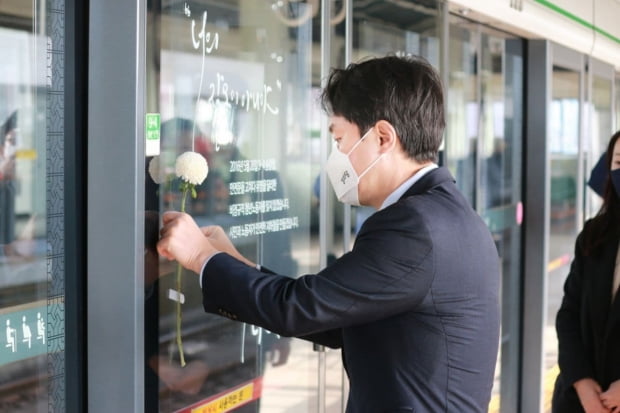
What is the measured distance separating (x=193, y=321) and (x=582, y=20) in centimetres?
329

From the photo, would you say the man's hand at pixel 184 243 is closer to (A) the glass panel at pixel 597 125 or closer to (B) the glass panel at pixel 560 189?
(B) the glass panel at pixel 560 189

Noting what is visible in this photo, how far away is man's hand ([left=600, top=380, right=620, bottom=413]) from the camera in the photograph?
8.61 ft

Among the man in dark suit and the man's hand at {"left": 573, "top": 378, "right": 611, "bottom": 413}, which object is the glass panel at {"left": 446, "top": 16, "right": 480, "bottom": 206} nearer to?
the man's hand at {"left": 573, "top": 378, "right": 611, "bottom": 413}

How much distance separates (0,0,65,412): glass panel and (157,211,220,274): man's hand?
8.5 inches

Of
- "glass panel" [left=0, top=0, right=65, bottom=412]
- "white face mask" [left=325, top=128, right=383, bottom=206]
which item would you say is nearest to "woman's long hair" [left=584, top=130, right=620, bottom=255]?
"white face mask" [left=325, top=128, right=383, bottom=206]

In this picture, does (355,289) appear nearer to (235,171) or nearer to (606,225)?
(235,171)

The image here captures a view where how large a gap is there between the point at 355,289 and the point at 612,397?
1.42m

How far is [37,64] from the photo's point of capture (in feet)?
5.64

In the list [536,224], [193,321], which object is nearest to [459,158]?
[536,224]

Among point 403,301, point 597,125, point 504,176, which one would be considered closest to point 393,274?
point 403,301

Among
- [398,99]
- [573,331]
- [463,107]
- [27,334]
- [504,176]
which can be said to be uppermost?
[463,107]

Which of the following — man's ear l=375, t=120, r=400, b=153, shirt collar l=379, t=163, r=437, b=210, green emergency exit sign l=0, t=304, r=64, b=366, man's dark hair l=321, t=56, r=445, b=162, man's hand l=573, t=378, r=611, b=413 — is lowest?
man's hand l=573, t=378, r=611, b=413

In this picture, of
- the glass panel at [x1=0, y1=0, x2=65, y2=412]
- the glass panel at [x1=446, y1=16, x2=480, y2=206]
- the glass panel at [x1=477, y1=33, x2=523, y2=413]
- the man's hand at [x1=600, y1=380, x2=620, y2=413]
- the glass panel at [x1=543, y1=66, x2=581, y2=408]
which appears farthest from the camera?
the glass panel at [x1=543, y1=66, x2=581, y2=408]

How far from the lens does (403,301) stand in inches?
62.2
